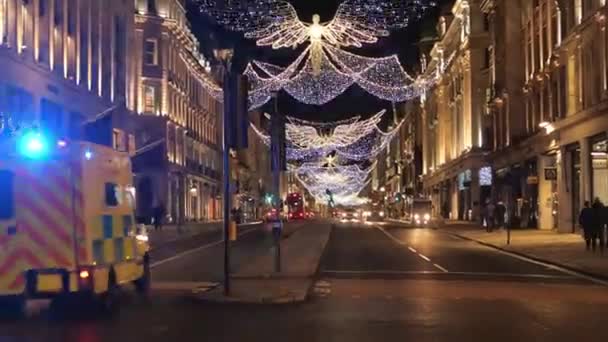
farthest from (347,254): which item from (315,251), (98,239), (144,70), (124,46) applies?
(144,70)

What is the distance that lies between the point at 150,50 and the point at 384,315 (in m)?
65.8

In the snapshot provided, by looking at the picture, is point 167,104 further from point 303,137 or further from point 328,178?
point 328,178

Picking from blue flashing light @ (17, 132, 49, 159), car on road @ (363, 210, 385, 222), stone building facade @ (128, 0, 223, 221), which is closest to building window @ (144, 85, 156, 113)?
stone building facade @ (128, 0, 223, 221)

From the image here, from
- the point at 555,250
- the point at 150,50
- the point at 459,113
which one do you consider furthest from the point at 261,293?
the point at 459,113

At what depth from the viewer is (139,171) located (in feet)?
263

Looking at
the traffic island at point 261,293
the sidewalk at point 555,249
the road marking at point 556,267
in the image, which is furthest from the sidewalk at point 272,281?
the sidewalk at point 555,249

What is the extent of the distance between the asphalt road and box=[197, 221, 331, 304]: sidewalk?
424mm

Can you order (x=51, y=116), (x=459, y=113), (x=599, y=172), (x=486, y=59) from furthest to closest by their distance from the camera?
1. (x=459, y=113)
2. (x=486, y=59)
3. (x=51, y=116)
4. (x=599, y=172)

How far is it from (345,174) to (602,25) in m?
87.0

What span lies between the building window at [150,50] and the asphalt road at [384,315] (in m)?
55.0

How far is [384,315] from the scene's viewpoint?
16047mm

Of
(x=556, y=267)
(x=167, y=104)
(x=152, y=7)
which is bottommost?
(x=556, y=267)

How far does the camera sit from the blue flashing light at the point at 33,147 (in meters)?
15.3

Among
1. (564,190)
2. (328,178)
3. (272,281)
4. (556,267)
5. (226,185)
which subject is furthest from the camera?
(328,178)
